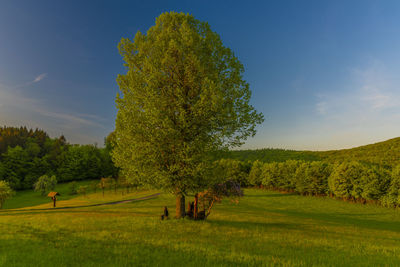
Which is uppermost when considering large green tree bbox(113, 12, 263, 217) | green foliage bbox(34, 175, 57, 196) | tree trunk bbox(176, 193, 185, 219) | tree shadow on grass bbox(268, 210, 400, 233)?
large green tree bbox(113, 12, 263, 217)

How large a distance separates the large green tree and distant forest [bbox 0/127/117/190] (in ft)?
351

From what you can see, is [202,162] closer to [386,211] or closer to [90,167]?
[386,211]

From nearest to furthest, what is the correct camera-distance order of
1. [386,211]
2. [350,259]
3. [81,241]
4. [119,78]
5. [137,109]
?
[350,259]
[81,241]
[137,109]
[119,78]
[386,211]

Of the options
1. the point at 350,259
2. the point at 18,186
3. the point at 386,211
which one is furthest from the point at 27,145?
the point at 386,211

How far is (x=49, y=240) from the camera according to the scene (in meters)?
11.4

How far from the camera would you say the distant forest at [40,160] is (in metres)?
94.5

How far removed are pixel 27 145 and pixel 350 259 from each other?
483 feet

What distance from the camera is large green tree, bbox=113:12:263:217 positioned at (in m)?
15.9

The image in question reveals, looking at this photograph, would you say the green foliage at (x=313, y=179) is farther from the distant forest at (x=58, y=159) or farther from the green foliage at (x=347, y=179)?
the distant forest at (x=58, y=159)

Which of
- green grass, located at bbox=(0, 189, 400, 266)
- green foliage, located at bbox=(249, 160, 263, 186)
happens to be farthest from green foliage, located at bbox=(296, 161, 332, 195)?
green grass, located at bbox=(0, 189, 400, 266)

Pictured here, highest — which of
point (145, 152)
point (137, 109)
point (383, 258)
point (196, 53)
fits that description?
point (196, 53)

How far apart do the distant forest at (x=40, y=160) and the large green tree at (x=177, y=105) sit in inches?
4208

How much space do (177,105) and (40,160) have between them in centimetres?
12351

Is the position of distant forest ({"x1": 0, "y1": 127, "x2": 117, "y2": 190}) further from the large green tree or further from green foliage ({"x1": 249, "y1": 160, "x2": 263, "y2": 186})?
the large green tree
